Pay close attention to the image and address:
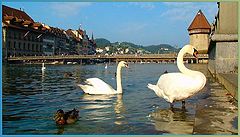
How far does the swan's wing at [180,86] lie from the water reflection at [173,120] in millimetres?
300

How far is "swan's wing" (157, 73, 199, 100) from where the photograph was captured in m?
6.06

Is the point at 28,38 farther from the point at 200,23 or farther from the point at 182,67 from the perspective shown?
the point at 182,67

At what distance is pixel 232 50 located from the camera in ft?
29.9

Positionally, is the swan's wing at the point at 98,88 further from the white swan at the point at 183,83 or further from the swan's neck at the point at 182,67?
the swan's neck at the point at 182,67

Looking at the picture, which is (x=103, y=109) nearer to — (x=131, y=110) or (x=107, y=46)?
(x=131, y=110)

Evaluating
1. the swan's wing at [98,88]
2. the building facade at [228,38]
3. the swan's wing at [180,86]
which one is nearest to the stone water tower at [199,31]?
the swan's wing at [98,88]

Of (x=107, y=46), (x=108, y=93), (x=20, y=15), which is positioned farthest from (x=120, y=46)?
(x=108, y=93)

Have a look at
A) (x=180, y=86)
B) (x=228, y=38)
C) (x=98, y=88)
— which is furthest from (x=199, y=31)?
(x=180, y=86)

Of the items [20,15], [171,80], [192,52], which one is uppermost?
[20,15]

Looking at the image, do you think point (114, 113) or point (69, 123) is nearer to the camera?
point (69, 123)

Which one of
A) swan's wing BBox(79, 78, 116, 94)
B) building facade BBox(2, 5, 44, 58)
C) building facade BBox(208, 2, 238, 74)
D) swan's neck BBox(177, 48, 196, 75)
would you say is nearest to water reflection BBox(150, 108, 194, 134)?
swan's neck BBox(177, 48, 196, 75)

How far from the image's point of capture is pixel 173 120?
572 centimetres

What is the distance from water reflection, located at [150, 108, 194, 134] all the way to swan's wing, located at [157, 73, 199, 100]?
0.30 meters

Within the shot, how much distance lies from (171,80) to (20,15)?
3236 inches
